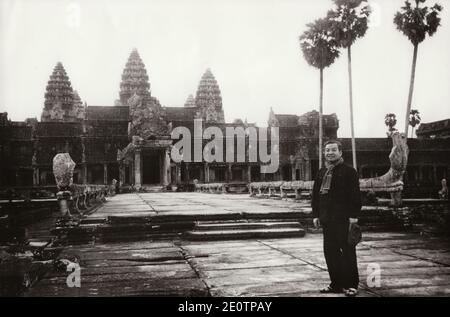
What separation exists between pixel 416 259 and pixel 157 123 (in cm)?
3750

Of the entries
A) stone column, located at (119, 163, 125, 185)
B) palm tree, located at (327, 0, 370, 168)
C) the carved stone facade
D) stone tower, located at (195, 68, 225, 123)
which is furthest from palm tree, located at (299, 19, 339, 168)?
the carved stone facade

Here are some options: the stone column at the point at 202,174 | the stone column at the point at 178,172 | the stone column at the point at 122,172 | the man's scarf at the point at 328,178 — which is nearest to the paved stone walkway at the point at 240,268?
the man's scarf at the point at 328,178

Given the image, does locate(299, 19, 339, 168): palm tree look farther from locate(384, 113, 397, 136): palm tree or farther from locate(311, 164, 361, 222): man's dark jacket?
locate(384, 113, 397, 136): palm tree

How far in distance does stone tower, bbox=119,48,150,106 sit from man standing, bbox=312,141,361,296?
53340 millimetres

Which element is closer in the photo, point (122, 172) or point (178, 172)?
point (178, 172)

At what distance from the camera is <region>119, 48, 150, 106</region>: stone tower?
187ft

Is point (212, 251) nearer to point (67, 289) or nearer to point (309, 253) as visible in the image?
point (309, 253)

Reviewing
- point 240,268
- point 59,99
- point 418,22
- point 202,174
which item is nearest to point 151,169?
point 202,174

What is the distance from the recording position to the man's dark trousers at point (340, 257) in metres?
4.61

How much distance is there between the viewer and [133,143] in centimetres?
4109

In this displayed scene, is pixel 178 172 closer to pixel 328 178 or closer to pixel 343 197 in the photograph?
pixel 328 178

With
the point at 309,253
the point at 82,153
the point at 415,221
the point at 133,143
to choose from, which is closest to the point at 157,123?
the point at 133,143

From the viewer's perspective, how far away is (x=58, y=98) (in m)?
57.8

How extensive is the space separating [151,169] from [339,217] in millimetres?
38906
